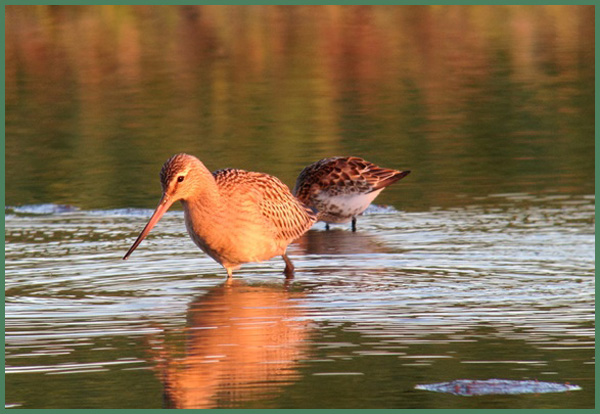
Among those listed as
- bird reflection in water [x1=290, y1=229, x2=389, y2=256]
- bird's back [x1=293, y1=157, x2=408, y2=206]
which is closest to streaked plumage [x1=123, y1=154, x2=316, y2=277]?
bird reflection in water [x1=290, y1=229, x2=389, y2=256]

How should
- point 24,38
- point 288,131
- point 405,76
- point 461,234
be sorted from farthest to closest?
point 24,38
point 405,76
point 288,131
point 461,234

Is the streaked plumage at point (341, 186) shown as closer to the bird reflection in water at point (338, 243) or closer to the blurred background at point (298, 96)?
the bird reflection in water at point (338, 243)

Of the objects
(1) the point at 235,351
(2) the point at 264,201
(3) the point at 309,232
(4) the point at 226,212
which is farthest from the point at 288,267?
(1) the point at 235,351

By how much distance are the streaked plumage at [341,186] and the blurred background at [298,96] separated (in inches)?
21.3

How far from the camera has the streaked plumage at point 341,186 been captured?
573 inches

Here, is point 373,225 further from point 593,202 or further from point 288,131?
point 288,131

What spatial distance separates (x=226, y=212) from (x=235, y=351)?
2847 mm

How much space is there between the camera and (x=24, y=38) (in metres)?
31.0

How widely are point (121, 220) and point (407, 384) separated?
274 inches

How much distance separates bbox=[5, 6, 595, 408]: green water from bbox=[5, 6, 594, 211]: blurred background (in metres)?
0.07

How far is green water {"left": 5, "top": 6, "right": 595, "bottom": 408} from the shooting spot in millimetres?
8430

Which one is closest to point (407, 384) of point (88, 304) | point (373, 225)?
point (88, 304)

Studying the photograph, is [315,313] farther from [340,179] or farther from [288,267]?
[340,179]

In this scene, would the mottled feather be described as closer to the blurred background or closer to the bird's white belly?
the bird's white belly
